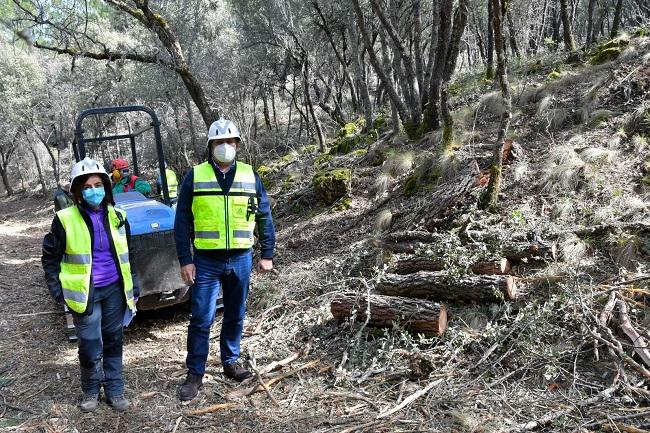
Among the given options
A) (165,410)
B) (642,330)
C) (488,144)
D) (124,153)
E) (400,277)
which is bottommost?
(165,410)

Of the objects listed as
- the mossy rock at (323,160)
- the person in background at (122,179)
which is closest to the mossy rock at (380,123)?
the mossy rock at (323,160)

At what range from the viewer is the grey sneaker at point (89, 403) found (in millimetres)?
3775

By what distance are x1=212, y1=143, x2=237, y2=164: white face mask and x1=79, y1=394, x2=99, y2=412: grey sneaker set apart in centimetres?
201

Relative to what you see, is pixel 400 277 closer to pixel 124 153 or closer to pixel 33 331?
pixel 33 331

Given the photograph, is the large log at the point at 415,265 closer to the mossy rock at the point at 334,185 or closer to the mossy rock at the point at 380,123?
the mossy rock at the point at 334,185

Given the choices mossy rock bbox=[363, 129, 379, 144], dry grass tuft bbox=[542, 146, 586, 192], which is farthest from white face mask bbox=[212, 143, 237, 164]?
mossy rock bbox=[363, 129, 379, 144]

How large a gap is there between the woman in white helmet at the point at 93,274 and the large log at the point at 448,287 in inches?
92.0

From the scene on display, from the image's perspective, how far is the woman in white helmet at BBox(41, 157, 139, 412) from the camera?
11.9ft

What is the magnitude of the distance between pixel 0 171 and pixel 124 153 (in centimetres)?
707

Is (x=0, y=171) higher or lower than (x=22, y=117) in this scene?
lower

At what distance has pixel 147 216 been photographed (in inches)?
216

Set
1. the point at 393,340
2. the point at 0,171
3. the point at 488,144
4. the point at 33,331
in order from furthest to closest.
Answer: the point at 0,171 → the point at 488,144 → the point at 33,331 → the point at 393,340

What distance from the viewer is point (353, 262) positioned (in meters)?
6.00

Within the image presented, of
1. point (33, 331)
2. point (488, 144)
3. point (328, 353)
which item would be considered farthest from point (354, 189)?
point (33, 331)
